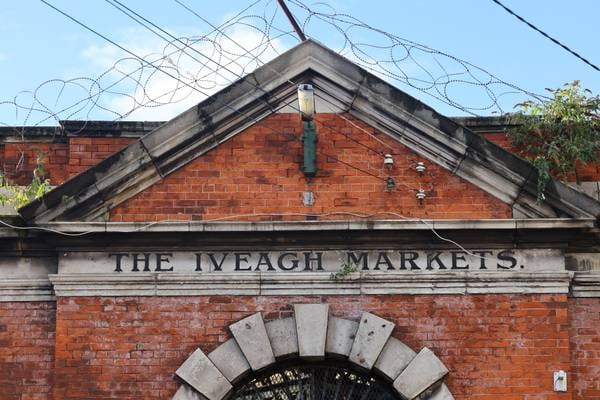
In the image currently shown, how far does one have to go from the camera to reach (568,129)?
1388 centimetres

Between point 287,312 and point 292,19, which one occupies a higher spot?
point 292,19

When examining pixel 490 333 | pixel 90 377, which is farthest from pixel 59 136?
pixel 490 333

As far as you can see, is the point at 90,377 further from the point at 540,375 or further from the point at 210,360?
the point at 540,375

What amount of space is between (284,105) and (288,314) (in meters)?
2.33

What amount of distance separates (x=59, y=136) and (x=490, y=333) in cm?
536

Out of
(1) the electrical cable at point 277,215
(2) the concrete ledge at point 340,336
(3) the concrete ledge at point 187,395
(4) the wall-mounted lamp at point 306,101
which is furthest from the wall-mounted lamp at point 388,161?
(3) the concrete ledge at point 187,395

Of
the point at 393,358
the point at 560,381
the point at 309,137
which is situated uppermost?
the point at 309,137

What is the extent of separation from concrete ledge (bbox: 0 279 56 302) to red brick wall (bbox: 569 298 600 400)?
568 cm

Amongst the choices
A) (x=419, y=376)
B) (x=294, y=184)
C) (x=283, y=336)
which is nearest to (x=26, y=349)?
(x=283, y=336)

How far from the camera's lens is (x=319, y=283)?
515 inches

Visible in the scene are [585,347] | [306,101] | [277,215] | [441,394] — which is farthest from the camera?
[277,215]

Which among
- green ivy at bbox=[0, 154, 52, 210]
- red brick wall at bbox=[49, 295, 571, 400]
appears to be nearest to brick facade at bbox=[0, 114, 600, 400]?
red brick wall at bbox=[49, 295, 571, 400]

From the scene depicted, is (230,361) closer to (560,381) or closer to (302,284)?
(302,284)

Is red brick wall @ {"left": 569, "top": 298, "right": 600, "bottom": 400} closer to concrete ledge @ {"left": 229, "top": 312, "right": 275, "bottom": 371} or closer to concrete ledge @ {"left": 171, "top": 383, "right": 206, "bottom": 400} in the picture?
concrete ledge @ {"left": 229, "top": 312, "right": 275, "bottom": 371}
